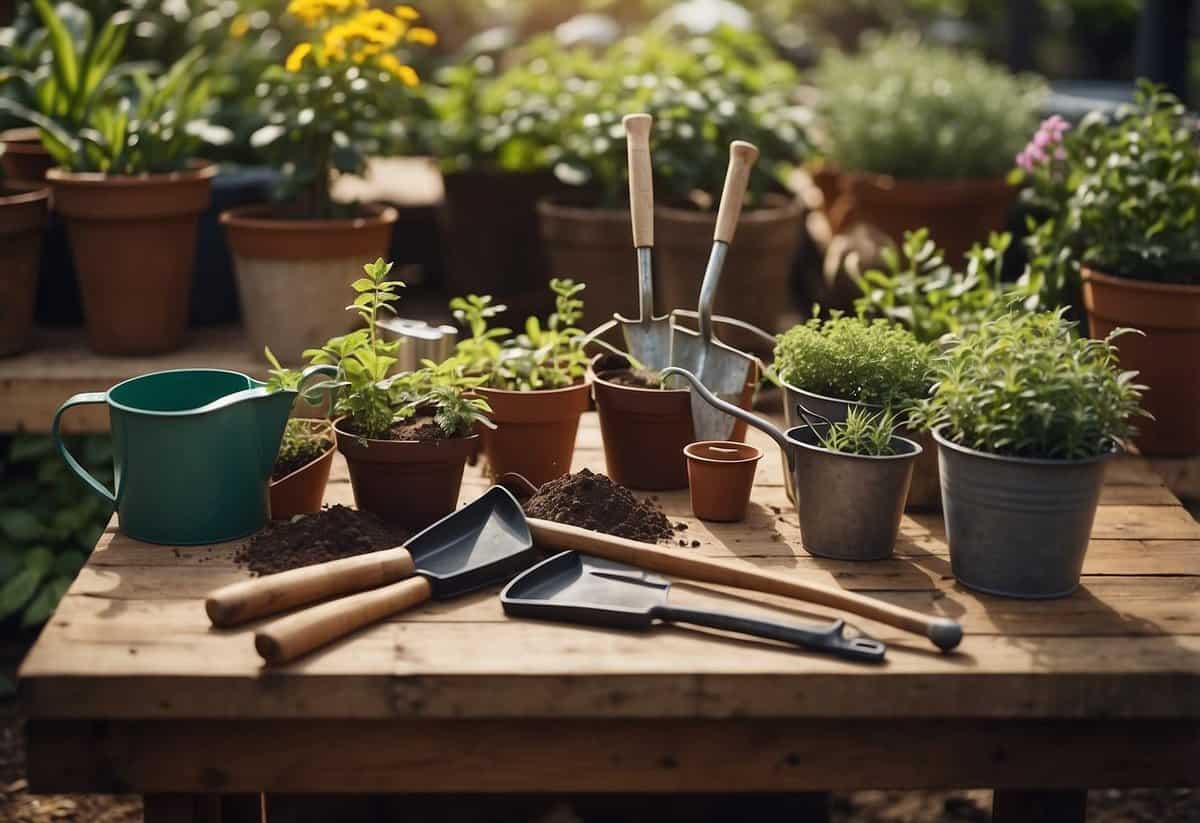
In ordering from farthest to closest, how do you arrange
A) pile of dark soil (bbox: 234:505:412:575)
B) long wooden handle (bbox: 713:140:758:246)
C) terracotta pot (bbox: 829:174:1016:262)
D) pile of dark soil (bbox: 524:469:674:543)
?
terracotta pot (bbox: 829:174:1016:262) < long wooden handle (bbox: 713:140:758:246) < pile of dark soil (bbox: 524:469:674:543) < pile of dark soil (bbox: 234:505:412:575)

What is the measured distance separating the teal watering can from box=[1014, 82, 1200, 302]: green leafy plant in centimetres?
152

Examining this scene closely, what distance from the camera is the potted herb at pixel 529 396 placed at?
2082 millimetres

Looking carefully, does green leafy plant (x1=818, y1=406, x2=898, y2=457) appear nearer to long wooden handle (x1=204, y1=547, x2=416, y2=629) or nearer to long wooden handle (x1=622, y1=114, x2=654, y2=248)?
long wooden handle (x1=622, y1=114, x2=654, y2=248)

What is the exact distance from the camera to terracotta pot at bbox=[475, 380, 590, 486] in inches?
81.7

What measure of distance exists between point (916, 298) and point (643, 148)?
2.21 feet

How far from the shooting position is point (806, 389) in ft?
6.56

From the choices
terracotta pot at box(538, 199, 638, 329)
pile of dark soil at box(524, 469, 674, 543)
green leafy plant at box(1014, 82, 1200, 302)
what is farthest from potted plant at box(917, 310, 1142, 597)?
terracotta pot at box(538, 199, 638, 329)

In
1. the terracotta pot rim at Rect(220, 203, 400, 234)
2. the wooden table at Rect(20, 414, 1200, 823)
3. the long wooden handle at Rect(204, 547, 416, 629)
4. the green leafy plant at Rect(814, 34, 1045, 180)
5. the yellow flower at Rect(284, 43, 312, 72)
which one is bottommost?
the wooden table at Rect(20, 414, 1200, 823)

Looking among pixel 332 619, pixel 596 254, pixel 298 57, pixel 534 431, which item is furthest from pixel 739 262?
pixel 332 619

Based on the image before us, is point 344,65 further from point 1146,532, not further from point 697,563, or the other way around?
point 1146,532

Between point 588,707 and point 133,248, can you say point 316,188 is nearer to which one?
point 133,248

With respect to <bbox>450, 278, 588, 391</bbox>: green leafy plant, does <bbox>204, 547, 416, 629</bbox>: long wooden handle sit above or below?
below

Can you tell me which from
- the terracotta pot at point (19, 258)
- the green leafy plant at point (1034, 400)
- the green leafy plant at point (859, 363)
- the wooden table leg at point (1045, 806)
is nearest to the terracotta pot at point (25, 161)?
the terracotta pot at point (19, 258)

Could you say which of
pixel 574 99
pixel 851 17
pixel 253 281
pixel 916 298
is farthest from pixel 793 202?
pixel 851 17
